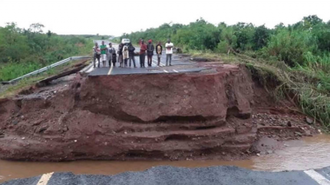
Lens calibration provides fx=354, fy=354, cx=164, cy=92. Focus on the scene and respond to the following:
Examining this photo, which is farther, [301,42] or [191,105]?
[301,42]

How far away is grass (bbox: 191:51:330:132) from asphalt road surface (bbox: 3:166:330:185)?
7.86 metres

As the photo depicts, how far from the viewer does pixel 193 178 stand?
7.46 metres

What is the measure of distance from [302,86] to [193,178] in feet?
35.9

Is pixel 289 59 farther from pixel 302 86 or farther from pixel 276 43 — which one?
Result: pixel 302 86

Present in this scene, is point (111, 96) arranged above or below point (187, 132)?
above

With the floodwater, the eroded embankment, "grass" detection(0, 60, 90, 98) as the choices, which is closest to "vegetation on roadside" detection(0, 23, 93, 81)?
"grass" detection(0, 60, 90, 98)

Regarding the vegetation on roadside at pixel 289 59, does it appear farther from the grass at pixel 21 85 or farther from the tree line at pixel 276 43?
the grass at pixel 21 85

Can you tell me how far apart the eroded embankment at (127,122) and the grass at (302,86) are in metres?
4.50

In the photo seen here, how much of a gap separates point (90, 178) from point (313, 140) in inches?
371

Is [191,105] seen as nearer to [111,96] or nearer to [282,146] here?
[111,96]

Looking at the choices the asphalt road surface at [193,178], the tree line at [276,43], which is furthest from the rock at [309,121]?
the asphalt road surface at [193,178]

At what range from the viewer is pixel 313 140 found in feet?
44.4

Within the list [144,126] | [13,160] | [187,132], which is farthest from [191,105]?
[13,160]

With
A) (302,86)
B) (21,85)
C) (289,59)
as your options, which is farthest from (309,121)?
(21,85)
